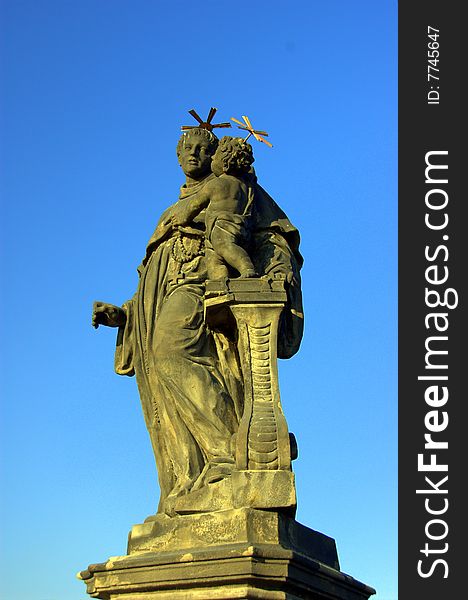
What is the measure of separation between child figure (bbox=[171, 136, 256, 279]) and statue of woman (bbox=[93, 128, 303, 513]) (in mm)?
172

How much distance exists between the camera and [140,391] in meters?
11.6

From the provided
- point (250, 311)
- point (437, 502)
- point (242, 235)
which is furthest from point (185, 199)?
point (437, 502)

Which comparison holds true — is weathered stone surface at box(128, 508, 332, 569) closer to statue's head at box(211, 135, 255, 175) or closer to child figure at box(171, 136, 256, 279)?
child figure at box(171, 136, 256, 279)

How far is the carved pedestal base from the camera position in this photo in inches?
380

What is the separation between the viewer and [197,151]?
11984 millimetres

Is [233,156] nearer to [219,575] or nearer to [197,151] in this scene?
[197,151]

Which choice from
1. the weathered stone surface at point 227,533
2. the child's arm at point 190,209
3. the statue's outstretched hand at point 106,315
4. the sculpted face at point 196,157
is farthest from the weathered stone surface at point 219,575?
the sculpted face at point 196,157

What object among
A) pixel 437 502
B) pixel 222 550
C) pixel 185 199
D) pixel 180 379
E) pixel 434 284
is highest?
pixel 185 199

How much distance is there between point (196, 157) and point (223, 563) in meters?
3.91

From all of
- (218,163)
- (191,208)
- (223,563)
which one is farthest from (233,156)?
(223,563)

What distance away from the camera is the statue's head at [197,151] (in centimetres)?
1198

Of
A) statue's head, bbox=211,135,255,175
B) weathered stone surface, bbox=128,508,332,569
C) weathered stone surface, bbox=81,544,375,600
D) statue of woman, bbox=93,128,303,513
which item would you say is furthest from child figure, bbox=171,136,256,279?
weathered stone surface, bbox=81,544,375,600

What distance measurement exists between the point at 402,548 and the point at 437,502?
46 centimetres

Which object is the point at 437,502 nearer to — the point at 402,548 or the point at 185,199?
the point at 402,548
